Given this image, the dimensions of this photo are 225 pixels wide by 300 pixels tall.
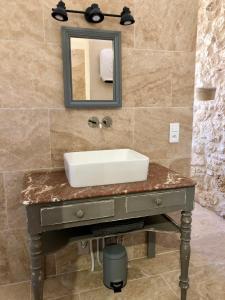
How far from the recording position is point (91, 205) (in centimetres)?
120

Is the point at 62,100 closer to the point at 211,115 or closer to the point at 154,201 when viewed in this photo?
the point at 154,201

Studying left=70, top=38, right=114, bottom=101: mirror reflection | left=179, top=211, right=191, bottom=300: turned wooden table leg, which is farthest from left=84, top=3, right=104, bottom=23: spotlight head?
left=179, top=211, right=191, bottom=300: turned wooden table leg

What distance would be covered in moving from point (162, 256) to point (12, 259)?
3.77ft

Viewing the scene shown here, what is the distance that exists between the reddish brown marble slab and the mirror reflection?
0.56 m

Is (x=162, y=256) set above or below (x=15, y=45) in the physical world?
below

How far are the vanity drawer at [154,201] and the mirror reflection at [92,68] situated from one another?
714 mm

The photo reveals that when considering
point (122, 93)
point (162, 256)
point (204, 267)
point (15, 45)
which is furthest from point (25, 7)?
point (204, 267)

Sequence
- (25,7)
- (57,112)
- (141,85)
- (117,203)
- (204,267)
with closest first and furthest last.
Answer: (117,203) < (25,7) < (57,112) < (141,85) < (204,267)

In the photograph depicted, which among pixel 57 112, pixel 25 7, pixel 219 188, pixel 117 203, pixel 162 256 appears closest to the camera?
pixel 117 203

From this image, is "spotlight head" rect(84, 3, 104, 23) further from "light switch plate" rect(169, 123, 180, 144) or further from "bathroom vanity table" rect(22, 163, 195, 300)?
"bathroom vanity table" rect(22, 163, 195, 300)

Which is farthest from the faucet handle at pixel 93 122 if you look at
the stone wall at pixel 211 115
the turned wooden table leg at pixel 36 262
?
the stone wall at pixel 211 115

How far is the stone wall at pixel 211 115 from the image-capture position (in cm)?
253

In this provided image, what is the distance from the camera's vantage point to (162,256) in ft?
6.41

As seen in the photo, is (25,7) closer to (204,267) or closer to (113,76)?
(113,76)
